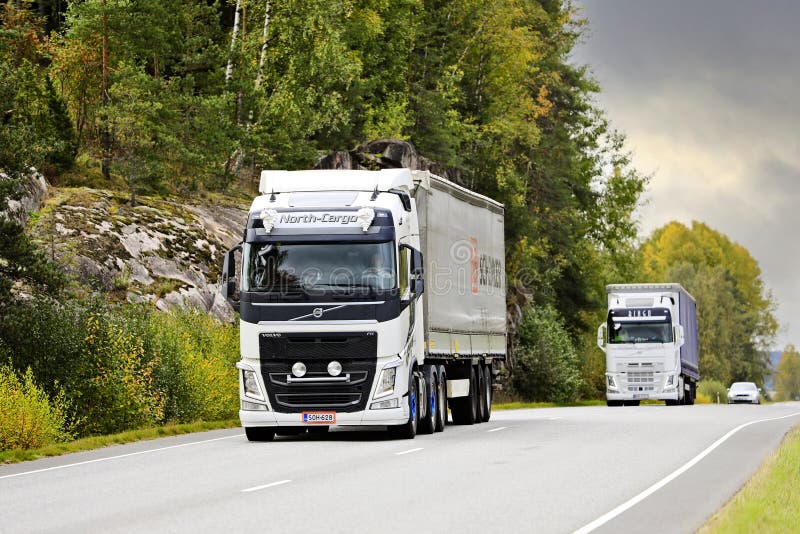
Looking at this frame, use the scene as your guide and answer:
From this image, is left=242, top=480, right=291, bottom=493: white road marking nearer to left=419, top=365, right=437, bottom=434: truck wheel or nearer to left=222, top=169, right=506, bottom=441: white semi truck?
left=222, top=169, right=506, bottom=441: white semi truck

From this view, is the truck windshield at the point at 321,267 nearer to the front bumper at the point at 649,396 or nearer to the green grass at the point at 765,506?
the green grass at the point at 765,506

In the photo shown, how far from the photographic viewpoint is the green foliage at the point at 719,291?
117 metres

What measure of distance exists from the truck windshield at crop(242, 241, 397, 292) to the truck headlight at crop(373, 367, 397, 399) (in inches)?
54.2

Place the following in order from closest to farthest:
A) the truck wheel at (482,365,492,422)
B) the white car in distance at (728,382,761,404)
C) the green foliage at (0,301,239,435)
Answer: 1. the green foliage at (0,301,239,435)
2. the truck wheel at (482,365,492,422)
3. the white car in distance at (728,382,761,404)

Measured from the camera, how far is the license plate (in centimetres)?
2166

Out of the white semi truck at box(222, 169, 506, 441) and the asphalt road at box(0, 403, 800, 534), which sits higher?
the white semi truck at box(222, 169, 506, 441)

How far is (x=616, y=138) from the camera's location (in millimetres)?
75188

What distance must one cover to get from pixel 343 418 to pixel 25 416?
5.08 m

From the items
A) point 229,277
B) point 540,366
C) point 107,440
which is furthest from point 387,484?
point 540,366

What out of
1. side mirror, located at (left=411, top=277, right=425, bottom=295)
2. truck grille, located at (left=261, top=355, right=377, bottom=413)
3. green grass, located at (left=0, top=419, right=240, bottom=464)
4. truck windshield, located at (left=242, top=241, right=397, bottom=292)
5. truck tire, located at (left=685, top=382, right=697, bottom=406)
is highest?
truck windshield, located at (left=242, top=241, right=397, bottom=292)

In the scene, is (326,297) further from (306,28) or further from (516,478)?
(306,28)

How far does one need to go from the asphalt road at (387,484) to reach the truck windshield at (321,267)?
104 inches

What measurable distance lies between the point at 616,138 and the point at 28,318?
5628 centimetres

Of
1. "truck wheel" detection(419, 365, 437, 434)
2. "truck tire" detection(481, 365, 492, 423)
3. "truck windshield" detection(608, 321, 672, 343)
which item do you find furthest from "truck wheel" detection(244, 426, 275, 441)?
"truck windshield" detection(608, 321, 672, 343)
